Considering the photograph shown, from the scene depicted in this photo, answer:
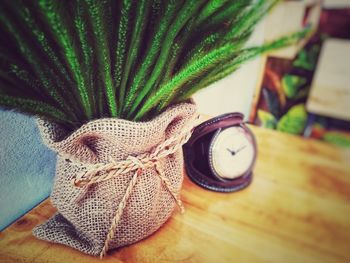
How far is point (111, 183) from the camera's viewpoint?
12.9 inches

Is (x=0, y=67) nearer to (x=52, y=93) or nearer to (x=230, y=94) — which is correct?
(x=52, y=93)

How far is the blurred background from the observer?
0.71m

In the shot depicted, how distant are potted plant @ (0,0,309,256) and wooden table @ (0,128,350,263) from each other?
3 centimetres

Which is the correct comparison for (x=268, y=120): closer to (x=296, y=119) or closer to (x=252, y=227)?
(x=296, y=119)

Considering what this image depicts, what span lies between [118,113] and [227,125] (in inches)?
Result: 8.3

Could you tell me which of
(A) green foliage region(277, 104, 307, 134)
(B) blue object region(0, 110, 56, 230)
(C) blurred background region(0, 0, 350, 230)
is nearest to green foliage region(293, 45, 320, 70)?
(C) blurred background region(0, 0, 350, 230)

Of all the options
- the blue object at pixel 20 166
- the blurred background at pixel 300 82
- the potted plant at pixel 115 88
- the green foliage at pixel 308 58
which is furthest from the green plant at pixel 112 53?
the green foliage at pixel 308 58

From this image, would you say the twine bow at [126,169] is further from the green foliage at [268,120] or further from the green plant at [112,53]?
the green foliage at [268,120]

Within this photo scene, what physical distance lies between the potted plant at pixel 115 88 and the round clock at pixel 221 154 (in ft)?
0.32

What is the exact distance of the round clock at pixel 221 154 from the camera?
468 mm

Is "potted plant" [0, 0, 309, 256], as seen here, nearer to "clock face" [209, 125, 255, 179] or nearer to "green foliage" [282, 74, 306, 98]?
"clock face" [209, 125, 255, 179]

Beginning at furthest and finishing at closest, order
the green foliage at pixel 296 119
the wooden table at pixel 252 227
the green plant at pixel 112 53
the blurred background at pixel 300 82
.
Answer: the green foliage at pixel 296 119
the blurred background at pixel 300 82
the wooden table at pixel 252 227
the green plant at pixel 112 53

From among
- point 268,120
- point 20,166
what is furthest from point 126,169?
point 268,120

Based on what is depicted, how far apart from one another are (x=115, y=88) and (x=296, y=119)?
64 cm
